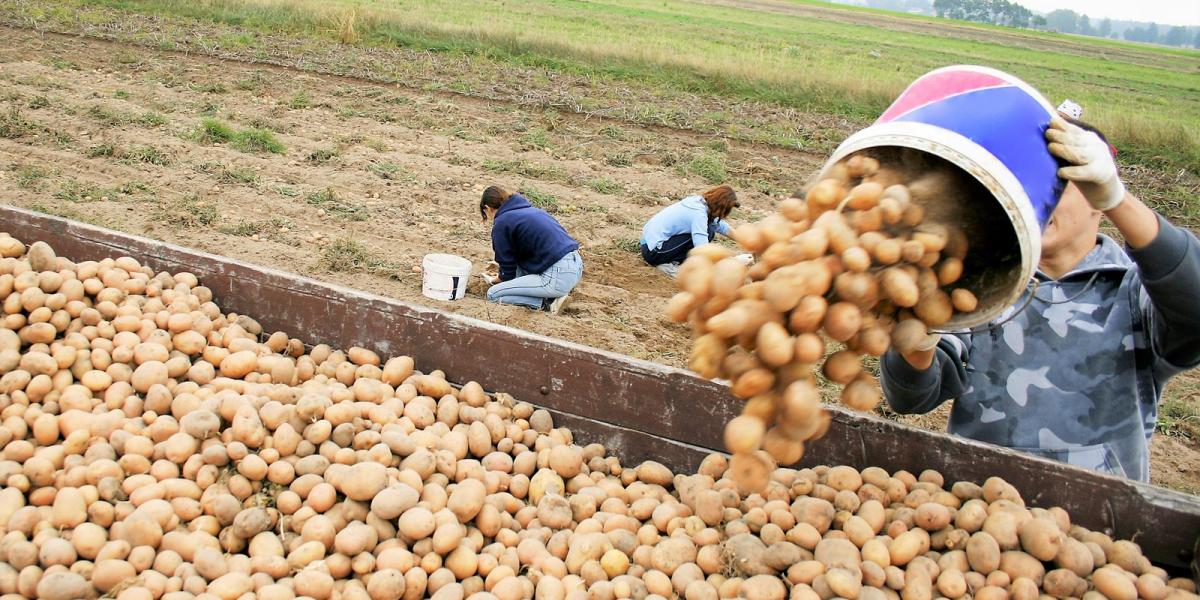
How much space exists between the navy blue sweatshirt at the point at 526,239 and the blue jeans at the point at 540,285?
0.06 metres

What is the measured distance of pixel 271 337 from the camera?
3359mm

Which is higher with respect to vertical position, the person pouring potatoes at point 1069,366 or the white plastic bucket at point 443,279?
the person pouring potatoes at point 1069,366

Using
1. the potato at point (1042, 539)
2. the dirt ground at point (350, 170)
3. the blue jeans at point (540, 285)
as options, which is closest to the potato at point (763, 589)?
the potato at point (1042, 539)

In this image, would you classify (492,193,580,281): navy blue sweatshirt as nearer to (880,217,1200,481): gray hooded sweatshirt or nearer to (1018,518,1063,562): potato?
(880,217,1200,481): gray hooded sweatshirt

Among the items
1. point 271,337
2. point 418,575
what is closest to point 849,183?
point 418,575

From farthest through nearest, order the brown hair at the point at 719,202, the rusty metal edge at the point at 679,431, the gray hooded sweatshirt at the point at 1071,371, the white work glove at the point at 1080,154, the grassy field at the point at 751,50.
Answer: the grassy field at the point at 751,50 → the brown hair at the point at 719,202 → the gray hooded sweatshirt at the point at 1071,371 → the rusty metal edge at the point at 679,431 → the white work glove at the point at 1080,154

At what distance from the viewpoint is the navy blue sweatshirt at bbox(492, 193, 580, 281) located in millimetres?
5945

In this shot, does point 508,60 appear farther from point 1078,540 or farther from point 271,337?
point 1078,540

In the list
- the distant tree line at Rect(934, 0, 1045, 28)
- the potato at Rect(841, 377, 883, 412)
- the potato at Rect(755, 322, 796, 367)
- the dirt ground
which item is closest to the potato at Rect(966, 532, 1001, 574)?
the potato at Rect(841, 377, 883, 412)

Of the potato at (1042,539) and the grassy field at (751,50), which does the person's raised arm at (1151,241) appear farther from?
the grassy field at (751,50)

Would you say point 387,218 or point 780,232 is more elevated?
point 780,232

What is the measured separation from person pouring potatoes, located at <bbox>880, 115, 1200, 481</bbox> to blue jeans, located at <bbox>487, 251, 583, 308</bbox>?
3.47 meters

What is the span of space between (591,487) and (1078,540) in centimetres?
140

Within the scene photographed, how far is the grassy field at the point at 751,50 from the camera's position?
533 inches
